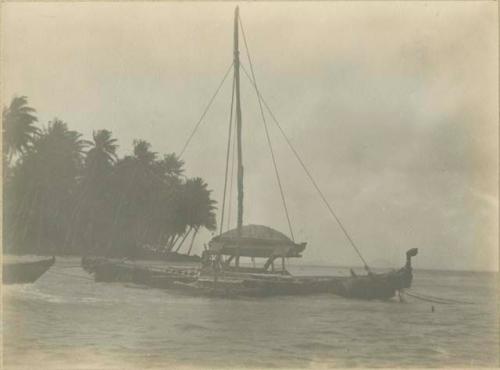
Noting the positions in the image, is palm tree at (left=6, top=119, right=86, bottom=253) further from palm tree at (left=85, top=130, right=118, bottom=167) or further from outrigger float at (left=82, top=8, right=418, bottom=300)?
outrigger float at (left=82, top=8, right=418, bottom=300)

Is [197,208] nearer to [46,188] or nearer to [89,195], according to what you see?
[89,195]

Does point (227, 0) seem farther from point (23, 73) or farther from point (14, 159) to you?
point (14, 159)

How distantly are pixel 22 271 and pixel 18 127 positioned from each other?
1.51m

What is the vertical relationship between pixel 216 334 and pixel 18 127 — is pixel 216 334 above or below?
below

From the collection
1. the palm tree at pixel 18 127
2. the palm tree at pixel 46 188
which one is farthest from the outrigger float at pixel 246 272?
the palm tree at pixel 18 127

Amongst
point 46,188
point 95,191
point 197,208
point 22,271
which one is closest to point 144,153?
point 197,208

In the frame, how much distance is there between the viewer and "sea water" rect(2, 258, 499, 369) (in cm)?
541

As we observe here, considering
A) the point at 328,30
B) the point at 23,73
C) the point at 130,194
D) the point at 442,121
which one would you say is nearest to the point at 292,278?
the point at 130,194

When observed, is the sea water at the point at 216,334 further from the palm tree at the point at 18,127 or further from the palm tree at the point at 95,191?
the palm tree at the point at 18,127

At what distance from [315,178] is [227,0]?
220 cm

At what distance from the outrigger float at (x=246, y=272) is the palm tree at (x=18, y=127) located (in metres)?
1.81

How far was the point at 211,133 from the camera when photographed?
6.75m

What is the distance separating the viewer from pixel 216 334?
5777mm

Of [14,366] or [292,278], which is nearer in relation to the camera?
[14,366]
